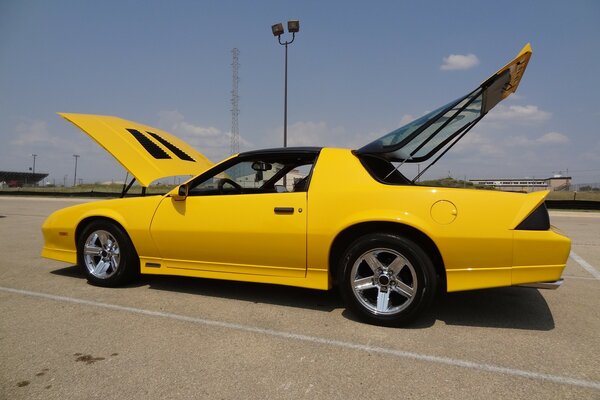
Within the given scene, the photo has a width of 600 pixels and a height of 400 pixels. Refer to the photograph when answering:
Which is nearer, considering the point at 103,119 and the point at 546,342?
the point at 546,342

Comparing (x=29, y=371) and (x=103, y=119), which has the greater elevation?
(x=103, y=119)

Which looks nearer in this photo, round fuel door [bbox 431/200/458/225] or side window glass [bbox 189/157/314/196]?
round fuel door [bbox 431/200/458/225]

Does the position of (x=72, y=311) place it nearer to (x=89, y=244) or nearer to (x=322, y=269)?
(x=89, y=244)

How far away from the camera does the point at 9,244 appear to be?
24.0ft

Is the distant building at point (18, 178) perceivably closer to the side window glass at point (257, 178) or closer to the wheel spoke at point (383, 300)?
the side window glass at point (257, 178)

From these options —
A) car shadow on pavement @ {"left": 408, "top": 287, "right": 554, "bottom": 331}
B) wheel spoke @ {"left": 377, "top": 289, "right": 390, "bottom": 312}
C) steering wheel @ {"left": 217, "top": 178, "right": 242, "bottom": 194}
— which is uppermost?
steering wheel @ {"left": 217, "top": 178, "right": 242, "bottom": 194}

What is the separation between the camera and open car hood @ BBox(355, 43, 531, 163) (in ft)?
12.1

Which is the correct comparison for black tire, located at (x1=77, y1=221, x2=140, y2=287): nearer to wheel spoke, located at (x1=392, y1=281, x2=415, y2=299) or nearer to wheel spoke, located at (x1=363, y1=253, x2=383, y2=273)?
wheel spoke, located at (x1=363, y1=253, x2=383, y2=273)

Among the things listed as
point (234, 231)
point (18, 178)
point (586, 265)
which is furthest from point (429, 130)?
point (18, 178)

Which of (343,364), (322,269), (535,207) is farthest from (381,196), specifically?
(343,364)

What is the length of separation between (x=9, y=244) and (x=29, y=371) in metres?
5.97

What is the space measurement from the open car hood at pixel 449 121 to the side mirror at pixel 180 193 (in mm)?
1789

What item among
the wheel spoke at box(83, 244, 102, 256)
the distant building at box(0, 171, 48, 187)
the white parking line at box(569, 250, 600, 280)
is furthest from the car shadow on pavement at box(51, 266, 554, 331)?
the distant building at box(0, 171, 48, 187)

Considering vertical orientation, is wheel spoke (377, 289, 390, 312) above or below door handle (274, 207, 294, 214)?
below
